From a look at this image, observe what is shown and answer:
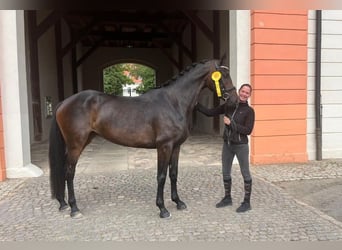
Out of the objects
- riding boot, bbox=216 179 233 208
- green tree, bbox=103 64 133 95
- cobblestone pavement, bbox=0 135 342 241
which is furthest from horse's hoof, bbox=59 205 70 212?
green tree, bbox=103 64 133 95

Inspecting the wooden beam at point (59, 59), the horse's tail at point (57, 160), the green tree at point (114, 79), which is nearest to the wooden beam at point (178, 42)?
the wooden beam at point (59, 59)

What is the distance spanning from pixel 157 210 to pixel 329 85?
15.8 ft

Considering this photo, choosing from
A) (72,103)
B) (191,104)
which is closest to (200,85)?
(191,104)

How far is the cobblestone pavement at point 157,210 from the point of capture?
3.49 meters

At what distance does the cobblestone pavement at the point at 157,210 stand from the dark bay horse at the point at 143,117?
0.35 metres

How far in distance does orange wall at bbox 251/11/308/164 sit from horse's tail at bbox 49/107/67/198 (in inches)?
150

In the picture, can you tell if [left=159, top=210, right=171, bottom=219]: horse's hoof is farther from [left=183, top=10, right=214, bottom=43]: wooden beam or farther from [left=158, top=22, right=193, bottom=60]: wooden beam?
[left=158, top=22, right=193, bottom=60]: wooden beam

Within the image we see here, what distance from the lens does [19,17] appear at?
6047 mm

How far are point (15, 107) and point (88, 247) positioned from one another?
365cm

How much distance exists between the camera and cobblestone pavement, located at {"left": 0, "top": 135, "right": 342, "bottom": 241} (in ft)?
11.5

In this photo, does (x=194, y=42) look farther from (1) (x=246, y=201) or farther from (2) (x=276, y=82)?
(1) (x=246, y=201)

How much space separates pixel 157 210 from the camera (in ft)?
13.8

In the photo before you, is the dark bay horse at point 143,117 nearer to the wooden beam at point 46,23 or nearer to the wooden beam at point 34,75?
the wooden beam at point 46,23

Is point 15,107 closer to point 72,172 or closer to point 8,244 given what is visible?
point 72,172
